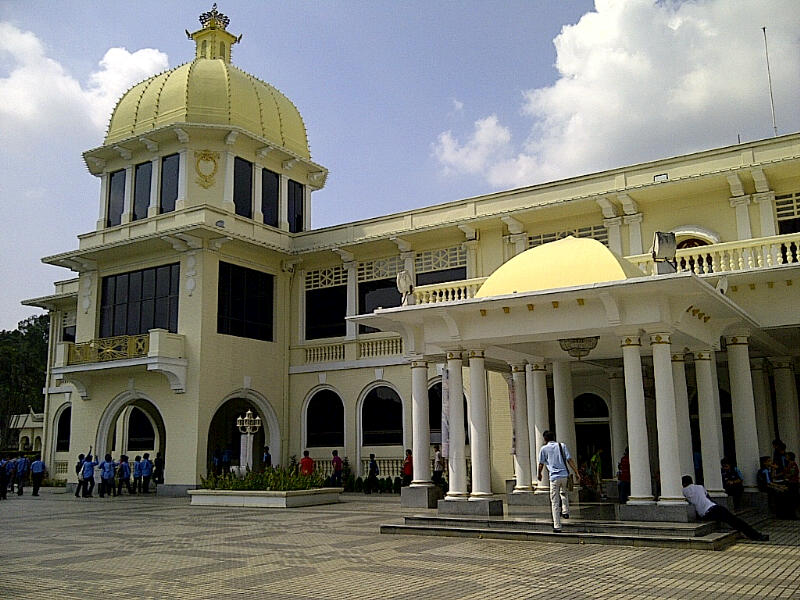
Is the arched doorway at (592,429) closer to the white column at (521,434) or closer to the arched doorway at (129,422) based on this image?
the white column at (521,434)

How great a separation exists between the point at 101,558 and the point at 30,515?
905 centimetres

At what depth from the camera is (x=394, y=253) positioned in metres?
25.5

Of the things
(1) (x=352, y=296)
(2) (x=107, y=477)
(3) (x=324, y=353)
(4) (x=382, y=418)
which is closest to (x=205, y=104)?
(1) (x=352, y=296)

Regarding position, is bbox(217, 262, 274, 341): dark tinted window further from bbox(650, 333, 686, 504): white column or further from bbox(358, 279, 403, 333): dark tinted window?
bbox(650, 333, 686, 504): white column

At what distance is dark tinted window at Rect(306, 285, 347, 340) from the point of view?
26.5 m

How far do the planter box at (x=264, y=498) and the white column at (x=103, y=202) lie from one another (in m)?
12.1

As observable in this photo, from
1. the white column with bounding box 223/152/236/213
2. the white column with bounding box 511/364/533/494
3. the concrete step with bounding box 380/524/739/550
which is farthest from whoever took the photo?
the white column with bounding box 223/152/236/213

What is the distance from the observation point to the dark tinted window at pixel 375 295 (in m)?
25.4

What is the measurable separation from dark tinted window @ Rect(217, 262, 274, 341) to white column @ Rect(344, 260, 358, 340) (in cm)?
304

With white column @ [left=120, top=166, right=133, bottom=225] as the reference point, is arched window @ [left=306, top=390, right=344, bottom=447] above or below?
below

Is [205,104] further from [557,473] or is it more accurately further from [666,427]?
[666,427]

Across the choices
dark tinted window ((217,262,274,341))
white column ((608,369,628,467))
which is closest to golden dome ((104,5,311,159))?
dark tinted window ((217,262,274,341))

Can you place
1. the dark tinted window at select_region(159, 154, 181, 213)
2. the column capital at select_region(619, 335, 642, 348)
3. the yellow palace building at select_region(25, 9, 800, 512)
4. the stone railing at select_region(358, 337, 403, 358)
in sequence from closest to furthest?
the column capital at select_region(619, 335, 642, 348)
the yellow palace building at select_region(25, 9, 800, 512)
the stone railing at select_region(358, 337, 403, 358)
the dark tinted window at select_region(159, 154, 181, 213)

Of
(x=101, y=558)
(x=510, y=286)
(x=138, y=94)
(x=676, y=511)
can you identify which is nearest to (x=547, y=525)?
(x=676, y=511)
